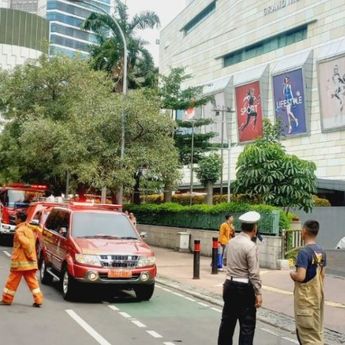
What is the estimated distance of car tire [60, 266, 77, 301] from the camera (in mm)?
11148

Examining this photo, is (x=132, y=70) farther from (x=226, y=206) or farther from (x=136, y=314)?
(x=136, y=314)

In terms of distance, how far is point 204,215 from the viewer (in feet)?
78.6

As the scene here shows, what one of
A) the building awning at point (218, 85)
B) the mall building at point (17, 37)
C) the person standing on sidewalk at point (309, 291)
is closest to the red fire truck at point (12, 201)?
the person standing on sidewalk at point (309, 291)

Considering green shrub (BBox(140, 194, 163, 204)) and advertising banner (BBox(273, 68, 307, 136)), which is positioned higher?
advertising banner (BBox(273, 68, 307, 136))

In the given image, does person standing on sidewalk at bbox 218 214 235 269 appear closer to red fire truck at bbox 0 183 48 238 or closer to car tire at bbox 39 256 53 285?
car tire at bbox 39 256 53 285

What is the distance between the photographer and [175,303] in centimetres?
1196

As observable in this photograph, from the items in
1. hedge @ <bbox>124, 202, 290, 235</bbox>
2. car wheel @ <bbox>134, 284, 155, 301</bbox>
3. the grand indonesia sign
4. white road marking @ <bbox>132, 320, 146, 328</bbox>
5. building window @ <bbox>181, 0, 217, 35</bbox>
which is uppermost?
building window @ <bbox>181, 0, 217, 35</bbox>

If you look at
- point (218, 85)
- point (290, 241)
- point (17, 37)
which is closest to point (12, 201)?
point (290, 241)

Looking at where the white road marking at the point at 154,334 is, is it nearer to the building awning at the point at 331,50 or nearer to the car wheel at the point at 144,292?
the car wheel at the point at 144,292

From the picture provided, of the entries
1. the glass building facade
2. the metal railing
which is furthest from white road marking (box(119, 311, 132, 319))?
the glass building facade

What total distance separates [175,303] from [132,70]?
85.8ft

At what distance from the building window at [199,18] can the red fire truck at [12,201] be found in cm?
4340

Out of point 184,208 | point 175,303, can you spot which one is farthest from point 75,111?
point 175,303

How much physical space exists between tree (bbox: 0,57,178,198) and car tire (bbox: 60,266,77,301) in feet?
36.3
